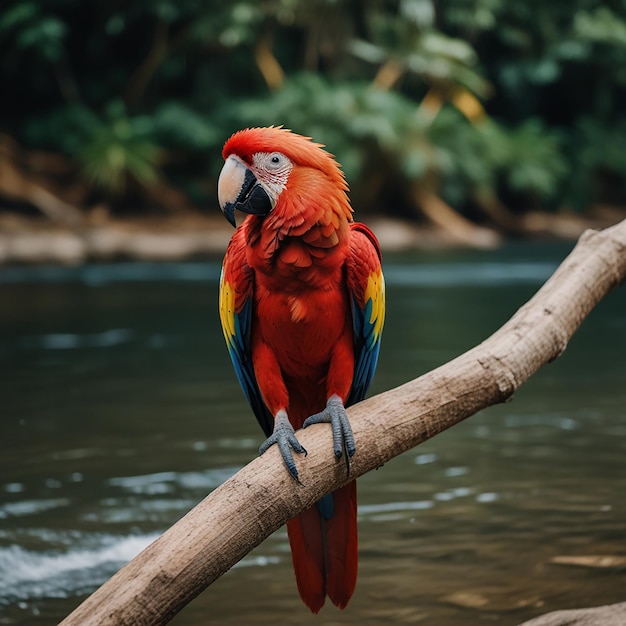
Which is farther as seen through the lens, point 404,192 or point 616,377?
point 404,192

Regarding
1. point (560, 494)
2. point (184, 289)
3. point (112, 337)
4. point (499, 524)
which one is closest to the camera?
point (499, 524)

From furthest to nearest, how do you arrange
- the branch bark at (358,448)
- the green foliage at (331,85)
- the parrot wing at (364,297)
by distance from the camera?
the green foliage at (331,85), the parrot wing at (364,297), the branch bark at (358,448)

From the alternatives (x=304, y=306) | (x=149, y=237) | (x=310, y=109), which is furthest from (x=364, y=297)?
(x=310, y=109)

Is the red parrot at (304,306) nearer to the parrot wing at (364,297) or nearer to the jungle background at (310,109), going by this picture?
the parrot wing at (364,297)

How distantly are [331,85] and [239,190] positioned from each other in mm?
12135

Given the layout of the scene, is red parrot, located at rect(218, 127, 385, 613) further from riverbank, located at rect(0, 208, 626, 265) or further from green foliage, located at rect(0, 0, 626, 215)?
green foliage, located at rect(0, 0, 626, 215)

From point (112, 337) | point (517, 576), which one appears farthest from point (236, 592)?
point (112, 337)

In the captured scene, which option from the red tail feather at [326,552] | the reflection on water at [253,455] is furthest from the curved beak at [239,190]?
the reflection on water at [253,455]

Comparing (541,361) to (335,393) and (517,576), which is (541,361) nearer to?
(335,393)

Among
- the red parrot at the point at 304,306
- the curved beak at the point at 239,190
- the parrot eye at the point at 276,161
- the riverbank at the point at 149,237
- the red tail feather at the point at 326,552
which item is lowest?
the red tail feather at the point at 326,552

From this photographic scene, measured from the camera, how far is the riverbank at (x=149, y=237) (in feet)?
31.1

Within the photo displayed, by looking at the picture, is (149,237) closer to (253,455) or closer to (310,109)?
(310,109)

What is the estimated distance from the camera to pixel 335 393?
1.56m

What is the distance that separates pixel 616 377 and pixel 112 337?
295cm
